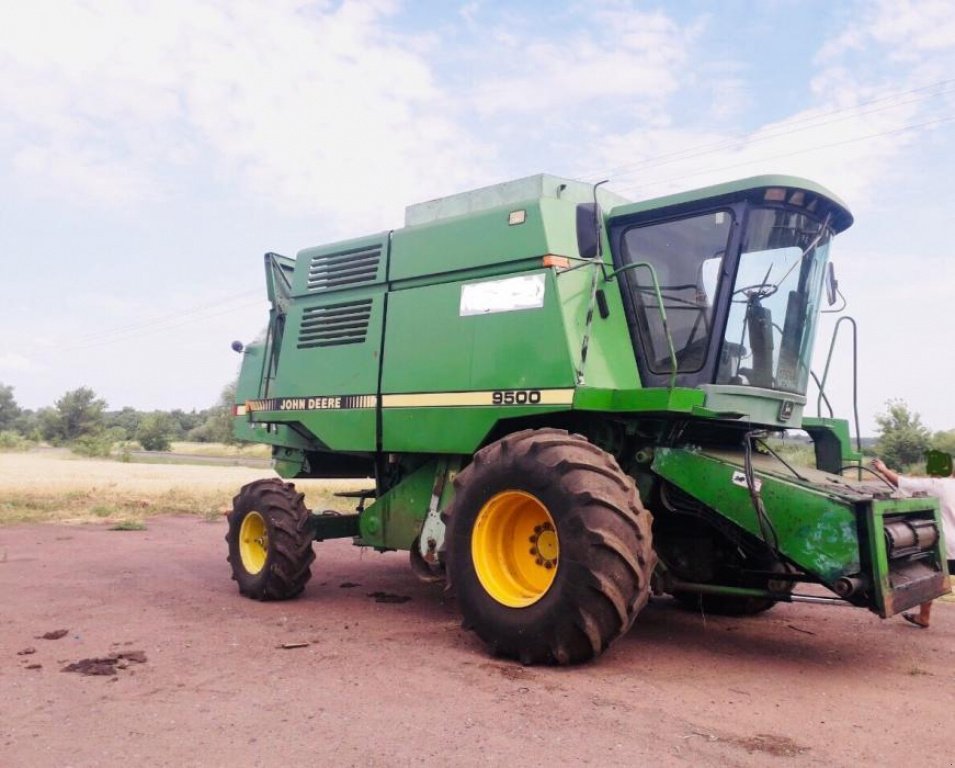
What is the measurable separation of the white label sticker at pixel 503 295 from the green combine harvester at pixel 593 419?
0.02m

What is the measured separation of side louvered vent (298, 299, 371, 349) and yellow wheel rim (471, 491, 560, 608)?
8.93 ft

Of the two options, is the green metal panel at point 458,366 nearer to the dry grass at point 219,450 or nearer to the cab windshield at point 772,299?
the cab windshield at point 772,299

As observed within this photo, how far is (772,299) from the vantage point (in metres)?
6.34

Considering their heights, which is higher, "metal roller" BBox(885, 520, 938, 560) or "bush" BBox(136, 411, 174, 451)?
"bush" BBox(136, 411, 174, 451)

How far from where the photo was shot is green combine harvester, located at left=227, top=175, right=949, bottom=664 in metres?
5.28

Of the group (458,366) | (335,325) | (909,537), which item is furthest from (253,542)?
(909,537)

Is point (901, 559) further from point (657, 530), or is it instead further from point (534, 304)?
point (534, 304)

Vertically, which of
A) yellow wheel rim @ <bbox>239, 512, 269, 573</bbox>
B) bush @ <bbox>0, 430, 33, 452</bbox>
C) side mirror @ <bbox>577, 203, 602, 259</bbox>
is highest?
bush @ <bbox>0, 430, 33, 452</bbox>

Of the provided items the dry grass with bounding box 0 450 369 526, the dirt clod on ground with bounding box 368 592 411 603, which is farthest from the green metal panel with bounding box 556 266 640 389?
the dry grass with bounding box 0 450 369 526

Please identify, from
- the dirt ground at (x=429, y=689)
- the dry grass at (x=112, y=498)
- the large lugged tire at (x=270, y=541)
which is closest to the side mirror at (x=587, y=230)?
the dirt ground at (x=429, y=689)

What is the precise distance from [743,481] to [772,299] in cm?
151

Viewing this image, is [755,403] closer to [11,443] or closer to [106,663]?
[106,663]

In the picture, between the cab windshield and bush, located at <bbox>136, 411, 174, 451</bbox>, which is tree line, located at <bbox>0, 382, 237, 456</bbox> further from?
the cab windshield

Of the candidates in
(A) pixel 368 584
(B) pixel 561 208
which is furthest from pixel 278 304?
(B) pixel 561 208
